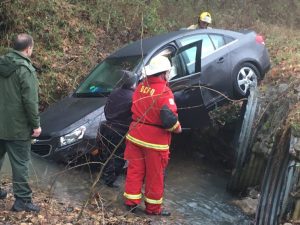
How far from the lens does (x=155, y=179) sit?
582 cm

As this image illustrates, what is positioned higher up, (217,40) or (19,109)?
(217,40)

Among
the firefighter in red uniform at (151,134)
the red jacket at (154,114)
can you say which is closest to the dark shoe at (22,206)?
the firefighter in red uniform at (151,134)

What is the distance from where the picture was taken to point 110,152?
6.68 metres

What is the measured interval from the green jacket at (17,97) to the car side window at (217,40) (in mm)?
4262

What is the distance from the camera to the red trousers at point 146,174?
5801 mm

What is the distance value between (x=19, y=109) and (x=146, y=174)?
5.52 ft

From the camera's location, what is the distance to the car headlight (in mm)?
6930

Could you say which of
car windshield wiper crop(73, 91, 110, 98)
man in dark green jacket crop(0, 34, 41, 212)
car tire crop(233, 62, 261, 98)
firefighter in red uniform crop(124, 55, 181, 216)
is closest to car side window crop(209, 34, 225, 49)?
car tire crop(233, 62, 261, 98)

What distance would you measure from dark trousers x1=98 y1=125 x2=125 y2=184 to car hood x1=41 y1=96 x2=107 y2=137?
0.65m

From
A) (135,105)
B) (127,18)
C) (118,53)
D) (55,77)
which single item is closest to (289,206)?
(135,105)

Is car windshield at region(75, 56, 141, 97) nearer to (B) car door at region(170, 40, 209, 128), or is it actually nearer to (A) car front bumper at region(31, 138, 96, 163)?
(B) car door at region(170, 40, 209, 128)

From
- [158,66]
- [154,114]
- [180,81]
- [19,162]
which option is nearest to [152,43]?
[180,81]

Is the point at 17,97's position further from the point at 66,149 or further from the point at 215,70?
the point at 215,70

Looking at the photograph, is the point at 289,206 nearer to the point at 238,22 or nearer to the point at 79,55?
the point at 79,55
